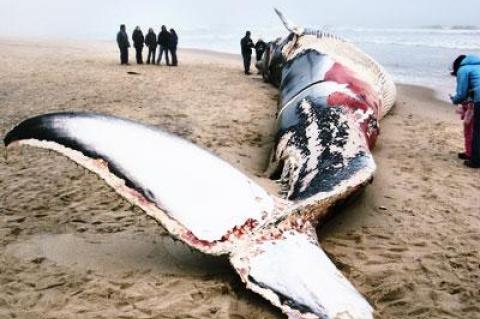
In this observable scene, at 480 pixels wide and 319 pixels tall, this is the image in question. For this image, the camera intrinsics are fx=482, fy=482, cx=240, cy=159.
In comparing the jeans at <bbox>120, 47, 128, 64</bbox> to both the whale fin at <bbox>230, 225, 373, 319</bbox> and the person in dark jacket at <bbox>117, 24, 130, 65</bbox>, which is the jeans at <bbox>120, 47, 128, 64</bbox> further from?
the whale fin at <bbox>230, 225, 373, 319</bbox>

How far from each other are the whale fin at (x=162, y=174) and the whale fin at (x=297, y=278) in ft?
0.56

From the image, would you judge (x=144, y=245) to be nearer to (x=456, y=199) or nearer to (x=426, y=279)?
(x=426, y=279)

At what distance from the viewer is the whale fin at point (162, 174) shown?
2.85 meters

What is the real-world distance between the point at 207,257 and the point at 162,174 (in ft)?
2.81

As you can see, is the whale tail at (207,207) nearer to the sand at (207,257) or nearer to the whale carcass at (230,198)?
the whale carcass at (230,198)

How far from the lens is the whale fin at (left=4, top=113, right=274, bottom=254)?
9.36 ft

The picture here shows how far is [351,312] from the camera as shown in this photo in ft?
8.38

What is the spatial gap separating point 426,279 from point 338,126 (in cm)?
179

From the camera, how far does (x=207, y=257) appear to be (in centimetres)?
356

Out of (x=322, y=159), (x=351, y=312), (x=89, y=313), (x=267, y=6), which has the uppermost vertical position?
(x=267, y=6)

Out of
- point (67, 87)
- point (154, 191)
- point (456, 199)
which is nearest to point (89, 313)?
point (154, 191)

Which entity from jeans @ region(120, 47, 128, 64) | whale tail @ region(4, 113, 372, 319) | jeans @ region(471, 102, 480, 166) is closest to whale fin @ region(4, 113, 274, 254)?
whale tail @ region(4, 113, 372, 319)

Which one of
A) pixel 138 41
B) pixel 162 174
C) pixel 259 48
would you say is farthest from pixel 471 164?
pixel 138 41

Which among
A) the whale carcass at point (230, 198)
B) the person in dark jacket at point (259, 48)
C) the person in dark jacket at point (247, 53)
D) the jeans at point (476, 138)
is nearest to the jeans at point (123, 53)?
the person in dark jacket at point (247, 53)
